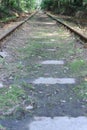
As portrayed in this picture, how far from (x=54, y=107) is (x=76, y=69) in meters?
2.44

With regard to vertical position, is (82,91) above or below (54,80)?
above

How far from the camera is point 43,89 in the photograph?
5.50m

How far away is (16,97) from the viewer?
16.3ft

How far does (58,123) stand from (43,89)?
1551 mm

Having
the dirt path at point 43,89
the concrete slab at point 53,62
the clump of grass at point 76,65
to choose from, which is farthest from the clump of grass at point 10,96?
the concrete slab at point 53,62

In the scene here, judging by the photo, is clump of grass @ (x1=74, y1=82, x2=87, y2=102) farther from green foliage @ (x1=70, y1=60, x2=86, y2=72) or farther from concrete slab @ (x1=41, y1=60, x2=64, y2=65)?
concrete slab @ (x1=41, y1=60, x2=64, y2=65)

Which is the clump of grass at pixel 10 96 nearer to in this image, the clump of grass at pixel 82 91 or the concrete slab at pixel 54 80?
the concrete slab at pixel 54 80

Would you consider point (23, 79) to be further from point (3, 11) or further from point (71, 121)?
point (3, 11)

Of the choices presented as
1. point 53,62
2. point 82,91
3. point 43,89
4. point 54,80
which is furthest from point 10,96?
point 53,62

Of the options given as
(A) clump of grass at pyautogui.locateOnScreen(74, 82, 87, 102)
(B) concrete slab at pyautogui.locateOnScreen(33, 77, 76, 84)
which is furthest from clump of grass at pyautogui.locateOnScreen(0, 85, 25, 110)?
(A) clump of grass at pyautogui.locateOnScreen(74, 82, 87, 102)

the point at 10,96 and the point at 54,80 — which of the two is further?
the point at 54,80

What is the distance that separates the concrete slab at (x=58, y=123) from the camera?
3832 millimetres

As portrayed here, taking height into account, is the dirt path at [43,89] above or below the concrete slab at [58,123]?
below

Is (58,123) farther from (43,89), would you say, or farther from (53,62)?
(53,62)
